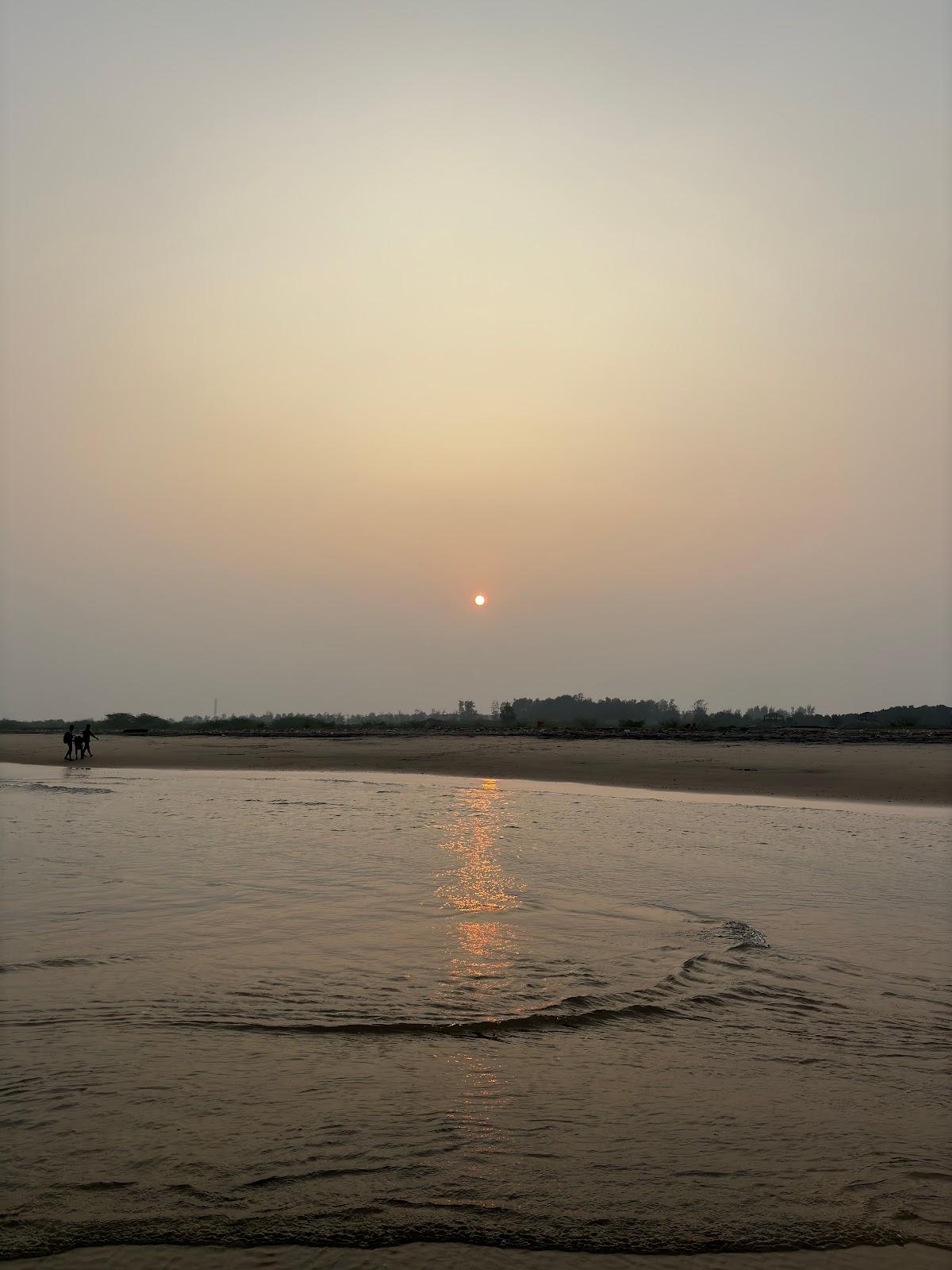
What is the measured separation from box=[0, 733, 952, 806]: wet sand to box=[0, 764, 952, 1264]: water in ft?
61.8

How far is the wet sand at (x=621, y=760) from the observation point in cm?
3266

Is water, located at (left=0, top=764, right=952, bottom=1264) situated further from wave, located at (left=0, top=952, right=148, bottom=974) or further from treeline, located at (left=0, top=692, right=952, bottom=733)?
treeline, located at (left=0, top=692, right=952, bottom=733)

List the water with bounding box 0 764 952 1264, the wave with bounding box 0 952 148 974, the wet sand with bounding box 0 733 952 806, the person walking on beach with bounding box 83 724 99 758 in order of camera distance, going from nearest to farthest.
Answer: the water with bounding box 0 764 952 1264 → the wave with bounding box 0 952 148 974 → the wet sand with bounding box 0 733 952 806 → the person walking on beach with bounding box 83 724 99 758

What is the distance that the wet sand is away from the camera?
32.7 m

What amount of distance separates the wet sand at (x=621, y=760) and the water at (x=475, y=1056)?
1883 centimetres

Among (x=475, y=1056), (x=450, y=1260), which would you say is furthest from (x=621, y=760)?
(x=450, y=1260)

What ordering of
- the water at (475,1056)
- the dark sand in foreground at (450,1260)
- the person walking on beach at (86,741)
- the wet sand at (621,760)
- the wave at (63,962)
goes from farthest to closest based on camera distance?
the person walking on beach at (86,741), the wet sand at (621,760), the wave at (63,962), the water at (475,1056), the dark sand in foreground at (450,1260)

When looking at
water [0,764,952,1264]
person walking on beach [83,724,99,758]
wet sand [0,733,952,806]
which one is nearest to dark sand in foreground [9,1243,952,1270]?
water [0,764,952,1264]

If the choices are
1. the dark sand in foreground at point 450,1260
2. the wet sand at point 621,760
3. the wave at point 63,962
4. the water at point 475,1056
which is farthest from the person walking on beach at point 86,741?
the dark sand in foreground at point 450,1260

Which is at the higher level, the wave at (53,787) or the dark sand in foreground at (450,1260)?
the dark sand in foreground at (450,1260)

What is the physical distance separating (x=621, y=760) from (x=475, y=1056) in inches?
1588

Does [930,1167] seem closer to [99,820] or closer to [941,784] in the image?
[99,820]

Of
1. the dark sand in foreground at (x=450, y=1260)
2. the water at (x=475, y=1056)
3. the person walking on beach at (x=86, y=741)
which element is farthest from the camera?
the person walking on beach at (x=86, y=741)

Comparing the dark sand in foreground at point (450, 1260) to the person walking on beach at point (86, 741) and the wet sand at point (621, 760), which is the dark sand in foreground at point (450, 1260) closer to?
the wet sand at point (621, 760)
